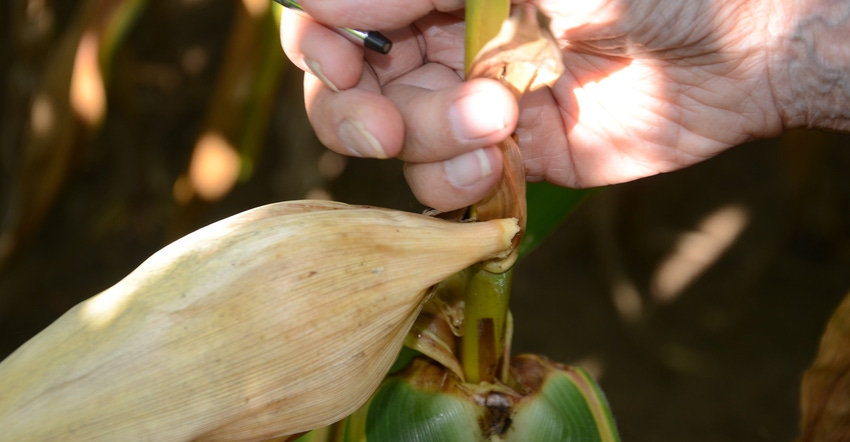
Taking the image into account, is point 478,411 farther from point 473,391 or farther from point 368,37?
point 368,37

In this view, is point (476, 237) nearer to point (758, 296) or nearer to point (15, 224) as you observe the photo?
point (15, 224)

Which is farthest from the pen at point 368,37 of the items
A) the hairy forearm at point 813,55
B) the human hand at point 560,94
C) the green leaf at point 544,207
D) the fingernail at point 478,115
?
the hairy forearm at point 813,55

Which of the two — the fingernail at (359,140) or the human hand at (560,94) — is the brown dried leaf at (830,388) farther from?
the fingernail at (359,140)

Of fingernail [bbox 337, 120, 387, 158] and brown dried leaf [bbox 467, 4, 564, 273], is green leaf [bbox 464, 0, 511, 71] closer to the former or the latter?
brown dried leaf [bbox 467, 4, 564, 273]

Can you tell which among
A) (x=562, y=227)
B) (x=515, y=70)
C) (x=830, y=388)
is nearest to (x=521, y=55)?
(x=515, y=70)

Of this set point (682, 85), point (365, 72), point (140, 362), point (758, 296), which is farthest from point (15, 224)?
point (758, 296)

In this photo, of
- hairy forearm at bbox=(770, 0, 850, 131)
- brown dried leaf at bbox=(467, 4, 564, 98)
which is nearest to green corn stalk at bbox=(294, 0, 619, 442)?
brown dried leaf at bbox=(467, 4, 564, 98)

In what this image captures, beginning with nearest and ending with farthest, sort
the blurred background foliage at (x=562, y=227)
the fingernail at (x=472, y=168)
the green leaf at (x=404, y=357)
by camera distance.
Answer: the fingernail at (x=472, y=168), the green leaf at (x=404, y=357), the blurred background foliage at (x=562, y=227)
